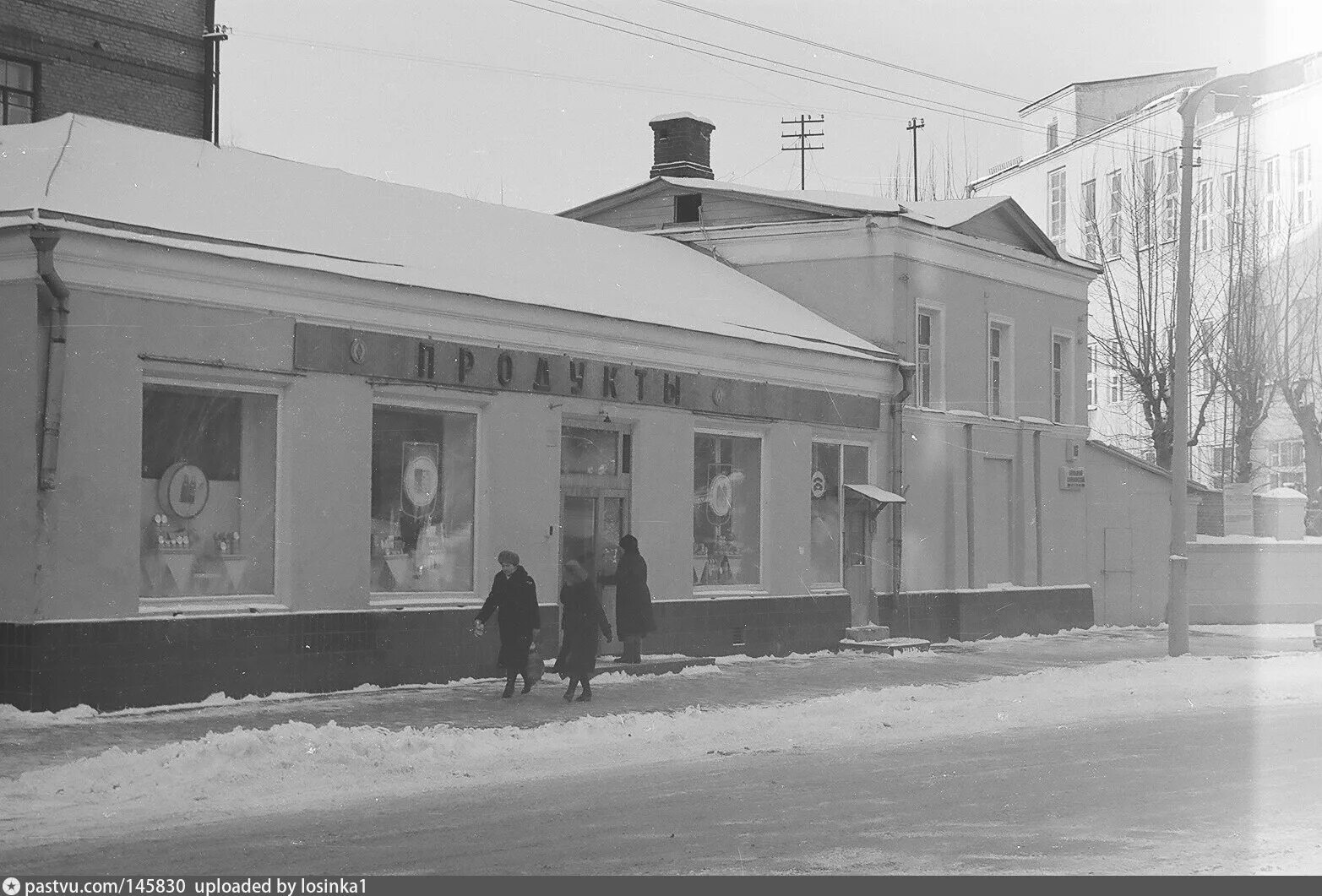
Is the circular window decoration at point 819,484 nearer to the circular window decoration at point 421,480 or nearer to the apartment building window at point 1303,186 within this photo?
the circular window decoration at point 421,480

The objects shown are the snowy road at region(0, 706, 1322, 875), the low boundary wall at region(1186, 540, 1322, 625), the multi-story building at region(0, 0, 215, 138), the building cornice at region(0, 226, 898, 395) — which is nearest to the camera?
the snowy road at region(0, 706, 1322, 875)

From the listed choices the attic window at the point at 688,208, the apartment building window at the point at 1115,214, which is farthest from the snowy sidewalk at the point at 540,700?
the apartment building window at the point at 1115,214

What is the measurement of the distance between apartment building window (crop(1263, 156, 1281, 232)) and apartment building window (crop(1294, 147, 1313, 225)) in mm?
480

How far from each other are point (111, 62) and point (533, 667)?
1869cm

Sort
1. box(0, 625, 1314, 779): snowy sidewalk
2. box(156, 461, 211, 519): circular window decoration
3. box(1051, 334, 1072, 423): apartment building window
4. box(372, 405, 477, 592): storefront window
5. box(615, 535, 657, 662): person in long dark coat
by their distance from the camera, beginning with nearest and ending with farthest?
box(0, 625, 1314, 779): snowy sidewalk
box(156, 461, 211, 519): circular window decoration
box(372, 405, 477, 592): storefront window
box(615, 535, 657, 662): person in long dark coat
box(1051, 334, 1072, 423): apartment building window

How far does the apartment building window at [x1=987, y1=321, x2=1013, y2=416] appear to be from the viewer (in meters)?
30.2

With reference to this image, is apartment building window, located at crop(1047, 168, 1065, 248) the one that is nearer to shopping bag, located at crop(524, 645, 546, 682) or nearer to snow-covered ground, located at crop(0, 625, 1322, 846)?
snow-covered ground, located at crop(0, 625, 1322, 846)

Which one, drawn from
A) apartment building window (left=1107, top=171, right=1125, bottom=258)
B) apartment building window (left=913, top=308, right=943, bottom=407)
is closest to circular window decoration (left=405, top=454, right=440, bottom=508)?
apartment building window (left=913, top=308, right=943, bottom=407)

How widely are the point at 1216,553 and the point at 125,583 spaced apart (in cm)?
2524

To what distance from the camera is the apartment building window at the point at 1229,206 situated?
43094mm

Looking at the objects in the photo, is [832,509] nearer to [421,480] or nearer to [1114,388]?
[421,480]

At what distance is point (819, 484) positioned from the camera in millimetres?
25500

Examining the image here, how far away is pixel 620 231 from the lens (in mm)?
27734
